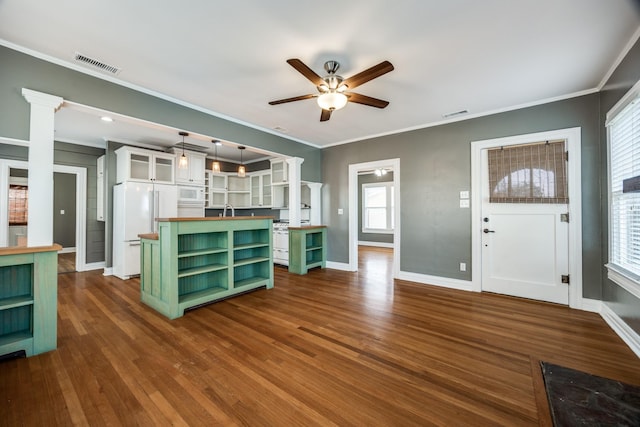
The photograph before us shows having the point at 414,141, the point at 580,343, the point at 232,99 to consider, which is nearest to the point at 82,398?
the point at 232,99

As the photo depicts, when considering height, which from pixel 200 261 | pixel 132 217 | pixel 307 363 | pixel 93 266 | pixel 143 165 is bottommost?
pixel 307 363

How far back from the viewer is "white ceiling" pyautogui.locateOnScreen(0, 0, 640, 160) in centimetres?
191

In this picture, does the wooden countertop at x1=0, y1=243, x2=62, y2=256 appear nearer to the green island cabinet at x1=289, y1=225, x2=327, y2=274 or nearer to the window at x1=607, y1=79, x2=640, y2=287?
the green island cabinet at x1=289, y1=225, x2=327, y2=274

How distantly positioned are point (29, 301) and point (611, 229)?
5.61 meters

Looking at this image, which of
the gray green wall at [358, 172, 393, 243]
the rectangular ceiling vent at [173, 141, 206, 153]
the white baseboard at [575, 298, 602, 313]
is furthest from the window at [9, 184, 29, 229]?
the white baseboard at [575, 298, 602, 313]

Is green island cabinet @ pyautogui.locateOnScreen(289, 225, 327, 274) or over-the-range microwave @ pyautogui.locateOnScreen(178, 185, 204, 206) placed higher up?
over-the-range microwave @ pyautogui.locateOnScreen(178, 185, 204, 206)

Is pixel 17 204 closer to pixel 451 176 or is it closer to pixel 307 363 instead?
pixel 307 363

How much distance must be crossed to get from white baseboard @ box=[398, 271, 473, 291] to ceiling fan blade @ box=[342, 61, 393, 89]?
3.34m

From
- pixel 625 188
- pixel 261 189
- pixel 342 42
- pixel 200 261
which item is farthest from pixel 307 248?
pixel 625 188

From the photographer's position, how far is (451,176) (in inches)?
165

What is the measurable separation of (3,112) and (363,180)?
8214 millimetres

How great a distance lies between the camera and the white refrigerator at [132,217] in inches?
185

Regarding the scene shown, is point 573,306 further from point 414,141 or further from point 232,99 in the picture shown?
point 232,99

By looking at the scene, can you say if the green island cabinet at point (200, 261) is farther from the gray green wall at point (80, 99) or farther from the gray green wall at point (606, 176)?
the gray green wall at point (606, 176)
